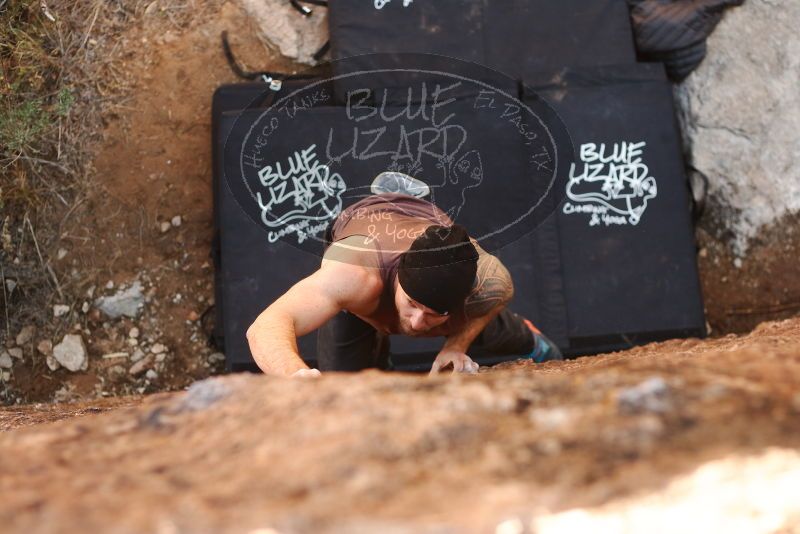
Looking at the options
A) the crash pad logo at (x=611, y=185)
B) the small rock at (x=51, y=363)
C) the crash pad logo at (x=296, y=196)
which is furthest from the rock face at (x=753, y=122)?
the small rock at (x=51, y=363)

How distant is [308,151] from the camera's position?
11.7ft

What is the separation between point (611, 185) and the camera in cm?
378

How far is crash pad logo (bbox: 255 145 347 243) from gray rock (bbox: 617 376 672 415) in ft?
7.24

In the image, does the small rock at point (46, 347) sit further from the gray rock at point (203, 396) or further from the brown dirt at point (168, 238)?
the gray rock at point (203, 396)

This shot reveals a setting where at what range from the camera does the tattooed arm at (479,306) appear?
2.70 meters

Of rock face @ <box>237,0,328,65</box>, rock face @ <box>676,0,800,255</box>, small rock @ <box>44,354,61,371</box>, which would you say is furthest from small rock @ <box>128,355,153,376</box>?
rock face @ <box>676,0,800,255</box>

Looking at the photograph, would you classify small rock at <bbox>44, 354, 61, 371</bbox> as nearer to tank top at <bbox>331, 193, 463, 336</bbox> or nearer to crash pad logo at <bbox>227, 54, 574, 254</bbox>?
crash pad logo at <bbox>227, 54, 574, 254</bbox>

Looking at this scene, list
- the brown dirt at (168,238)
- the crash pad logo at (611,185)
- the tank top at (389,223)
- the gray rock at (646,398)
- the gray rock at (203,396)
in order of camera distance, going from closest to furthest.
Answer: the gray rock at (646,398) < the gray rock at (203,396) < the tank top at (389,223) < the crash pad logo at (611,185) < the brown dirt at (168,238)

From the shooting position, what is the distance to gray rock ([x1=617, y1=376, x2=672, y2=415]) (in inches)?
53.2

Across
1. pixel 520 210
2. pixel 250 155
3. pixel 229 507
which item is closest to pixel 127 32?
pixel 250 155

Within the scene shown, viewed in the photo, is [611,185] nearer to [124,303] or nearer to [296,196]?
[296,196]

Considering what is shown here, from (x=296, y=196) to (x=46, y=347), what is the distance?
1324 mm

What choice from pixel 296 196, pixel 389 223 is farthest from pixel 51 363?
pixel 389 223

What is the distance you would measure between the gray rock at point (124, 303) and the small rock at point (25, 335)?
287 millimetres
